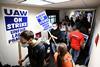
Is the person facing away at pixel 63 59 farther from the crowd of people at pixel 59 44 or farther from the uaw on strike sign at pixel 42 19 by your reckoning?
the uaw on strike sign at pixel 42 19

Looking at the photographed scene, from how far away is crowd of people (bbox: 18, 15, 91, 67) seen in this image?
2.16 metres

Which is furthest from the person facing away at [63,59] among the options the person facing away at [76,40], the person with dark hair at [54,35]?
the person with dark hair at [54,35]

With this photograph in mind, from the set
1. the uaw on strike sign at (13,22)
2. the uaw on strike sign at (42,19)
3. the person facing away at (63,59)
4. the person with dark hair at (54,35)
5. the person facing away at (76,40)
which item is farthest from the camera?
the person with dark hair at (54,35)

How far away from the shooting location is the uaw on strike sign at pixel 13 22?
3.01 meters

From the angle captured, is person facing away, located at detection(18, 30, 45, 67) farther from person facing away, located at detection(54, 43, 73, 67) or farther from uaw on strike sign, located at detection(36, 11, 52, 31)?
uaw on strike sign, located at detection(36, 11, 52, 31)

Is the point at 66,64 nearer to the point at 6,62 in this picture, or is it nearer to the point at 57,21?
the point at 6,62

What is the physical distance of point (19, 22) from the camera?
10.7 feet

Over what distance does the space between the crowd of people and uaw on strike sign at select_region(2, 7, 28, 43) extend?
0.65m

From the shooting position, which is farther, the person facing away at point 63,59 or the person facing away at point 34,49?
the person facing away at point 63,59

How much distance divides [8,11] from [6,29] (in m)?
0.40

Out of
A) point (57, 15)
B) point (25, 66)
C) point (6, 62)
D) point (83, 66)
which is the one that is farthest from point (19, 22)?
point (57, 15)

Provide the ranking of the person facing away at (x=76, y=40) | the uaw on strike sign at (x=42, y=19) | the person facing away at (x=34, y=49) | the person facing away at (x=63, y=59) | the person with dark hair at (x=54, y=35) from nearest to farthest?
the person facing away at (x=34, y=49) < the person facing away at (x=63, y=59) < the uaw on strike sign at (x=42, y=19) < the person facing away at (x=76, y=40) < the person with dark hair at (x=54, y=35)

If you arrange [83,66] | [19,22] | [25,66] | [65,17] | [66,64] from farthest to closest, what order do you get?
Result: [65,17] < [83,66] < [25,66] < [19,22] < [66,64]

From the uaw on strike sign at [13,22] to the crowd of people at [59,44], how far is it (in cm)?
65
